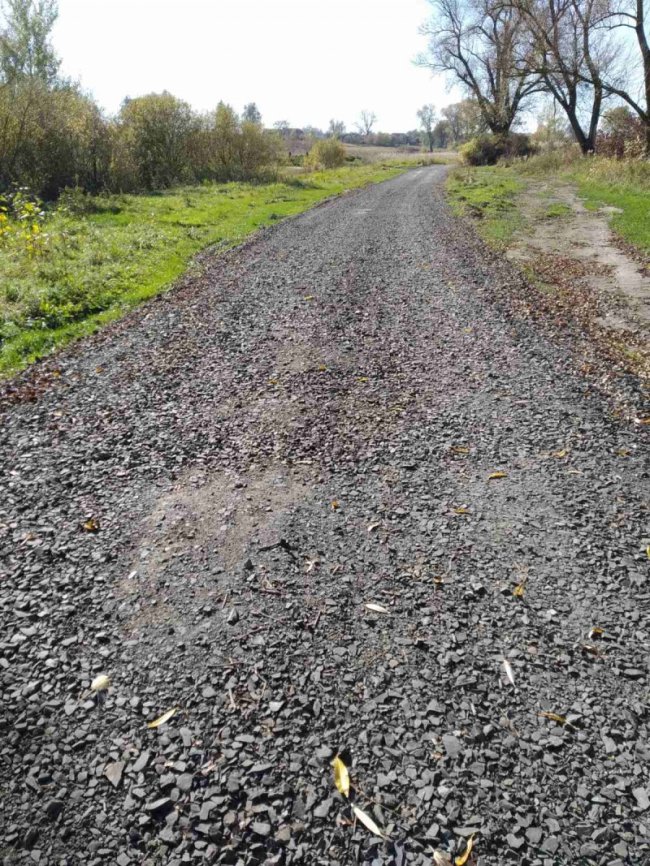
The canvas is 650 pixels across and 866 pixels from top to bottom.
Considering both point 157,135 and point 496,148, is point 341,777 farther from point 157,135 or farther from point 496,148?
point 496,148

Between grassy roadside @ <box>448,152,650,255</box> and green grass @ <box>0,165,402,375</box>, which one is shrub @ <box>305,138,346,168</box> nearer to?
grassy roadside @ <box>448,152,650,255</box>

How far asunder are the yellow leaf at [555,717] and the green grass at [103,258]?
7069mm

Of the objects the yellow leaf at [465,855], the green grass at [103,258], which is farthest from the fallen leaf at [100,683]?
the green grass at [103,258]

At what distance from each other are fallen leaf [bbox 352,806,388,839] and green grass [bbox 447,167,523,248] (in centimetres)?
1309

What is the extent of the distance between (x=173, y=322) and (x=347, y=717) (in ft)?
23.8

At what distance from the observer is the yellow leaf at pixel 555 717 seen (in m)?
2.62

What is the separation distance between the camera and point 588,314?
8.38 m

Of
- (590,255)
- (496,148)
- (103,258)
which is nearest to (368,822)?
(103,258)

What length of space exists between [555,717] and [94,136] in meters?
28.5

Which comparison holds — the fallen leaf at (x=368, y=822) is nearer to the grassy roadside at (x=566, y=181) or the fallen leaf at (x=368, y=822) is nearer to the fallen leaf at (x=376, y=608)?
the fallen leaf at (x=376, y=608)

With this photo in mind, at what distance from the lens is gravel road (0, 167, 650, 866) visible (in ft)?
7.52

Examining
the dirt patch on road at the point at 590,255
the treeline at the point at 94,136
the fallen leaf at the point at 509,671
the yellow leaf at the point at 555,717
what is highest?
the treeline at the point at 94,136

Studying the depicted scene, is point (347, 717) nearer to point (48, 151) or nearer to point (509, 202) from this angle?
point (509, 202)

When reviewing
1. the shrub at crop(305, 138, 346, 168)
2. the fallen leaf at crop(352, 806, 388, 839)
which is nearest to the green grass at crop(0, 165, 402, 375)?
the fallen leaf at crop(352, 806, 388, 839)
